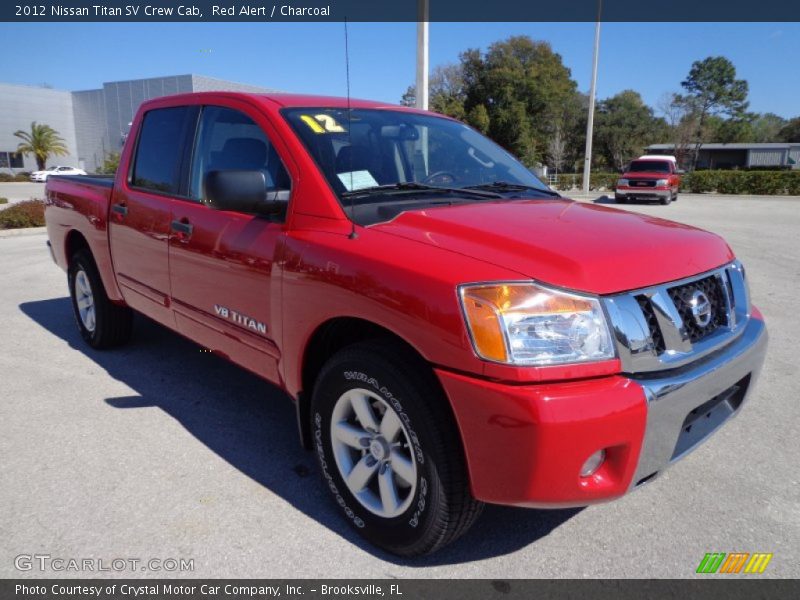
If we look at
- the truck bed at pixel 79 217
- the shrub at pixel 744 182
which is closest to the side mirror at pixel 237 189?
the truck bed at pixel 79 217

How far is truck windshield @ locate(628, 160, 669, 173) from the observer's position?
24.3 meters

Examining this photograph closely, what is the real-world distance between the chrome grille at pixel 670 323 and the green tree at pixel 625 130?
2283 inches

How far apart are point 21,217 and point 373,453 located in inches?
546

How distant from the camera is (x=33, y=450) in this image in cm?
327

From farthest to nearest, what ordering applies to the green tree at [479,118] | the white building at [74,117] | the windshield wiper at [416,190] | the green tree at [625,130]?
the green tree at [625,130] → the white building at [74,117] → the green tree at [479,118] → the windshield wiper at [416,190]

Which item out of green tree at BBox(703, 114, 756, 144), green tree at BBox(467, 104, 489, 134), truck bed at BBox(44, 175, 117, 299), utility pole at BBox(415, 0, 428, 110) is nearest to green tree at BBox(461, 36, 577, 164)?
green tree at BBox(467, 104, 489, 134)

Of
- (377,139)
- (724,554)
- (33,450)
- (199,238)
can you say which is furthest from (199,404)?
(724,554)

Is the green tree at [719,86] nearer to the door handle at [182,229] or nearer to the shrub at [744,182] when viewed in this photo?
the shrub at [744,182]

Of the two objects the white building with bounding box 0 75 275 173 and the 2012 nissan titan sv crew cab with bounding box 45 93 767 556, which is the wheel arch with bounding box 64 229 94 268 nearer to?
the 2012 nissan titan sv crew cab with bounding box 45 93 767 556

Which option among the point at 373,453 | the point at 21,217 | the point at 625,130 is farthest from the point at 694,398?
the point at 625,130

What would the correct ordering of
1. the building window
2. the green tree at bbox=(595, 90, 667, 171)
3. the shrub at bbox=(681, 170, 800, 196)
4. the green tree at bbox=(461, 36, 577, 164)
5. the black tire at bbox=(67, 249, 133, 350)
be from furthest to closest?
1. the building window
2. the green tree at bbox=(595, 90, 667, 171)
3. the green tree at bbox=(461, 36, 577, 164)
4. the shrub at bbox=(681, 170, 800, 196)
5. the black tire at bbox=(67, 249, 133, 350)

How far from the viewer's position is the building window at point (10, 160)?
5691 cm

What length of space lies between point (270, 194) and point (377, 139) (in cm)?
68

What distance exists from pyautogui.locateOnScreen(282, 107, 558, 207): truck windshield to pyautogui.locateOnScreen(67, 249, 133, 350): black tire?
8.35 ft
